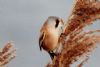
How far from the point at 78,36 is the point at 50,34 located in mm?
1085

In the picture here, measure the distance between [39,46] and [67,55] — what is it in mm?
1488

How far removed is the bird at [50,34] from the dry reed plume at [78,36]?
0.54 metres

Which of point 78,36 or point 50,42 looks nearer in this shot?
point 78,36

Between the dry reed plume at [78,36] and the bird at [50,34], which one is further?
the bird at [50,34]

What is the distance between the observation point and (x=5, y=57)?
4.03 metres

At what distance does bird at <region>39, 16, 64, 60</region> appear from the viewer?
396 cm

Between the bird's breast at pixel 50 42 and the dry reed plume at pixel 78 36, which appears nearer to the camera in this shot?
the dry reed plume at pixel 78 36

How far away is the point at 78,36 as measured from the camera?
3.20 meters

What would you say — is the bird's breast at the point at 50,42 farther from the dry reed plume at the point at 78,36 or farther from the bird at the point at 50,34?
the dry reed plume at the point at 78,36

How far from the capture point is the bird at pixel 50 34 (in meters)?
3.96

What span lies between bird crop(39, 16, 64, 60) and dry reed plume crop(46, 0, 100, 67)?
54cm

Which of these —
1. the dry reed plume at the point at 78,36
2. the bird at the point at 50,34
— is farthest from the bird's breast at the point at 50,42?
the dry reed plume at the point at 78,36

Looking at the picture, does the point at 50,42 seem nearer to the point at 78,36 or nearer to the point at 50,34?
the point at 50,34

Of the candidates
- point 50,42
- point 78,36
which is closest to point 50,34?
point 50,42
